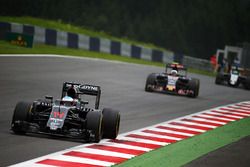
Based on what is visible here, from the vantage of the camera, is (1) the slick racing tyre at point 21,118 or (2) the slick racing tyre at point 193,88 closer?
(1) the slick racing tyre at point 21,118

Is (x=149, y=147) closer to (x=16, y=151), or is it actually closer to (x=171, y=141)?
(x=171, y=141)

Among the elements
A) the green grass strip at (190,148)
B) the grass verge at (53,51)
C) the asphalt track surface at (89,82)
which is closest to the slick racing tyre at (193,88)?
the asphalt track surface at (89,82)

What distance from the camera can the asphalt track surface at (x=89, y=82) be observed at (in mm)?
13727

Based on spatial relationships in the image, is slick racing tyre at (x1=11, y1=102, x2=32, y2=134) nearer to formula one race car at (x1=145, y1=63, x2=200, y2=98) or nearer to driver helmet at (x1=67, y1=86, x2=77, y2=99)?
→ driver helmet at (x1=67, y1=86, x2=77, y2=99)

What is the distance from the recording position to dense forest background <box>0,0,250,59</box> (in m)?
82.9

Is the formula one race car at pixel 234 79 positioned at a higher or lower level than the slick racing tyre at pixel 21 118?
higher

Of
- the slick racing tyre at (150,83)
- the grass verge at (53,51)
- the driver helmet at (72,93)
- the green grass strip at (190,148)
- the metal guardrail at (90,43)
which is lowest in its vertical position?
the green grass strip at (190,148)

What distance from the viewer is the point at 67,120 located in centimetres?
1448

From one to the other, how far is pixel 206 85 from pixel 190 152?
2250 centimetres

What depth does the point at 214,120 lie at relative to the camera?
20969 millimetres

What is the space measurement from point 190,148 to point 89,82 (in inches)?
591

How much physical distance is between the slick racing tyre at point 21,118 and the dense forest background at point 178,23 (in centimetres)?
6494

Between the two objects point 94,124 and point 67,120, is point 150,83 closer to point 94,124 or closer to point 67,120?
point 67,120

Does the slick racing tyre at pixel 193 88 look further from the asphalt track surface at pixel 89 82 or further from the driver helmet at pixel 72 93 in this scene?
the driver helmet at pixel 72 93
